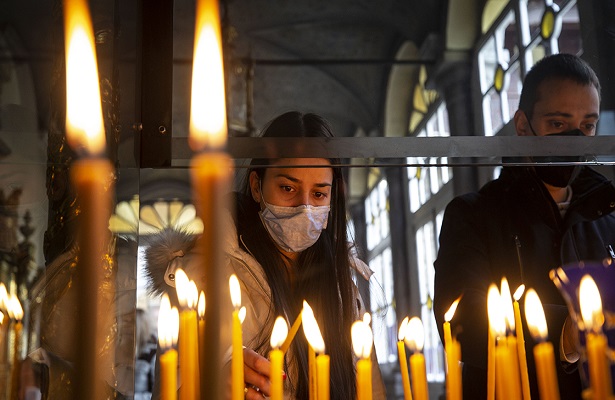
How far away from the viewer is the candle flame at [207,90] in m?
0.55

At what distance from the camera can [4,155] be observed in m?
1.55

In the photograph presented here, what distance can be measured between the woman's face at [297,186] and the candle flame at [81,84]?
4.96 ft

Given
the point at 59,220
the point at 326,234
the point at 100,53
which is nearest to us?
the point at 59,220

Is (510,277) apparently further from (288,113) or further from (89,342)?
(89,342)

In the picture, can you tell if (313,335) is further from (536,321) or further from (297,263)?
(297,263)

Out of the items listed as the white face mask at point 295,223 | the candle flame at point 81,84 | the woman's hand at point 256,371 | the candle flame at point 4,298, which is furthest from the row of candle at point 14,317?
the candle flame at point 81,84

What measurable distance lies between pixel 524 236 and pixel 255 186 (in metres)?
0.85

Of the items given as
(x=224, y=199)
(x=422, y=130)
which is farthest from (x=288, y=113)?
(x=224, y=199)

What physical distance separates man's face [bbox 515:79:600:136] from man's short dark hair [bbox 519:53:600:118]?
12mm

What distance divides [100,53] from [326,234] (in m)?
0.95

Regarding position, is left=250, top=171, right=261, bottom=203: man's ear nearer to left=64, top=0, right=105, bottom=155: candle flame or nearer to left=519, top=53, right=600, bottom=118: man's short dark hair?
left=519, top=53, right=600, bottom=118: man's short dark hair

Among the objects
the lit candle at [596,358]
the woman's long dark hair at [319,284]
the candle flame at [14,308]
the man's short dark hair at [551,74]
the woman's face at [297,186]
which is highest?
the man's short dark hair at [551,74]

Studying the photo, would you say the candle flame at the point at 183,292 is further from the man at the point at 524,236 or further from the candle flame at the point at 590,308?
the man at the point at 524,236

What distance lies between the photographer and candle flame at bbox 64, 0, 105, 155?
0.57m
